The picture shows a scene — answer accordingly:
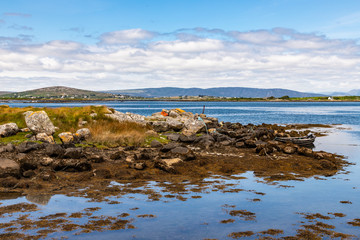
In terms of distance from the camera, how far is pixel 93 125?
26859 mm

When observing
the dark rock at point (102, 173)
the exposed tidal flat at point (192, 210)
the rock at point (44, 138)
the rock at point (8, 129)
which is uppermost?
the rock at point (8, 129)

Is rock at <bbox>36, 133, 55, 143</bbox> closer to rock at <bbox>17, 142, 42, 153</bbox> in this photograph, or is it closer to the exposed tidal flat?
rock at <bbox>17, 142, 42, 153</bbox>

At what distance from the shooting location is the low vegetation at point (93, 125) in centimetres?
2369

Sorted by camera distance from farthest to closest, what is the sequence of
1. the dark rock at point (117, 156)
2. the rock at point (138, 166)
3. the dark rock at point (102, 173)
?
the dark rock at point (117, 156) < the rock at point (138, 166) < the dark rock at point (102, 173)

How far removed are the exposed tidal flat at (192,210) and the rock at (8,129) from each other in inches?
529

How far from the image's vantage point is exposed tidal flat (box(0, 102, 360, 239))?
8805 mm

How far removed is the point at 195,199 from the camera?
1195 centimetres

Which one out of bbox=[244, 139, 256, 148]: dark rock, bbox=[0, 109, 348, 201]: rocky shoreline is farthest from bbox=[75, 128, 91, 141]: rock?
bbox=[244, 139, 256, 148]: dark rock

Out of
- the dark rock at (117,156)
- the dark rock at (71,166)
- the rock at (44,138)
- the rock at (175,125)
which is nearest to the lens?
the dark rock at (71,166)

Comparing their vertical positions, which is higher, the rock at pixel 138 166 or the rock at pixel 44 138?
the rock at pixel 44 138

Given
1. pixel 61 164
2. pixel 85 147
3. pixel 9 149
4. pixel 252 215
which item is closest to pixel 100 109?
pixel 85 147

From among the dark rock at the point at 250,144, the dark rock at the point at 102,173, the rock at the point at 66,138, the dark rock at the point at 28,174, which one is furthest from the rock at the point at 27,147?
the dark rock at the point at 250,144

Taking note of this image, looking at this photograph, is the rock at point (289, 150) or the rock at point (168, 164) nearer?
the rock at point (168, 164)

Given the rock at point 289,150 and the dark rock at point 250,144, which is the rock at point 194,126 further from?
the rock at point 289,150
